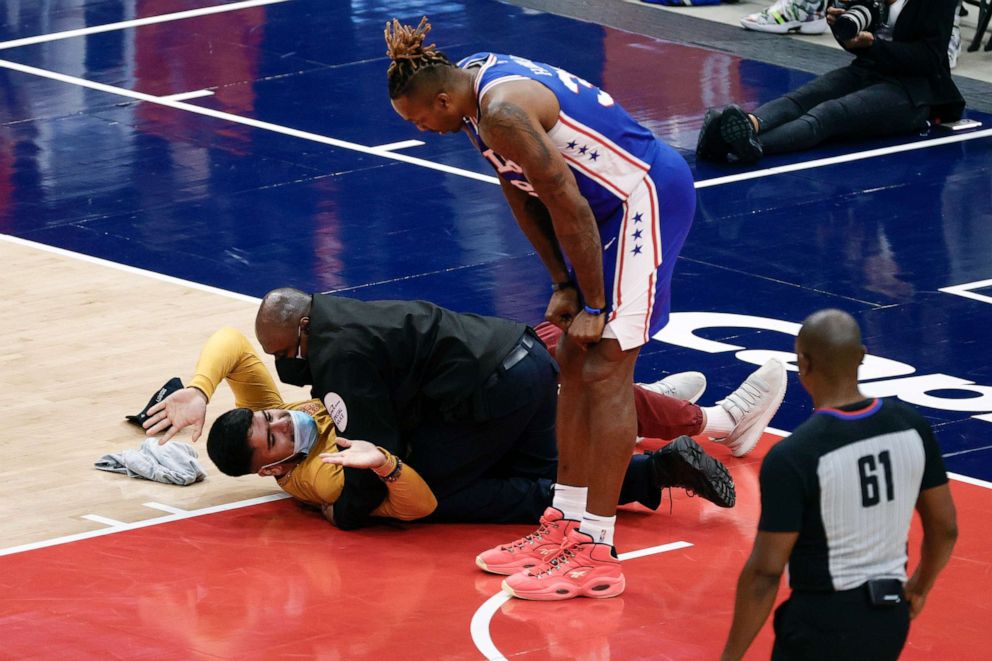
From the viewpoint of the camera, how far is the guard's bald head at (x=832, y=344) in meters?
4.78

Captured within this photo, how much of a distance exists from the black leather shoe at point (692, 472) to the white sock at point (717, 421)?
65 centimetres

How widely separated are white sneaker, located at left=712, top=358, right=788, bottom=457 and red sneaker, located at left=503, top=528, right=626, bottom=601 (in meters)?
1.45

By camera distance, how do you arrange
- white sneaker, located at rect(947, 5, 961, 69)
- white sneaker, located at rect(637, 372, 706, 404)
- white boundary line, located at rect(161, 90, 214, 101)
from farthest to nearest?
1. white sneaker, located at rect(947, 5, 961, 69)
2. white boundary line, located at rect(161, 90, 214, 101)
3. white sneaker, located at rect(637, 372, 706, 404)

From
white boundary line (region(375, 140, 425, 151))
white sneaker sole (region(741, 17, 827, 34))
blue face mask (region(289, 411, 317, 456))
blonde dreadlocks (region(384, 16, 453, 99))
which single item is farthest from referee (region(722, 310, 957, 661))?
white sneaker sole (region(741, 17, 827, 34))

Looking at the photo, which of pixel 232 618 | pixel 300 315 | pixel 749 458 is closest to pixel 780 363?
pixel 749 458

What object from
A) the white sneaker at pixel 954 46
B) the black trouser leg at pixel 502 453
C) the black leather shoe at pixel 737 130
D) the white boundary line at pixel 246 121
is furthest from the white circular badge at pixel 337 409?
the white sneaker at pixel 954 46

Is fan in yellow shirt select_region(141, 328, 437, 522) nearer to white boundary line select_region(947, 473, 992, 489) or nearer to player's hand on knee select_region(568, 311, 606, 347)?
player's hand on knee select_region(568, 311, 606, 347)

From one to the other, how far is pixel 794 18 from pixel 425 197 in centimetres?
537

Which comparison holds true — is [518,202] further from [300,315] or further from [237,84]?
[237,84]

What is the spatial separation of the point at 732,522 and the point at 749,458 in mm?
797

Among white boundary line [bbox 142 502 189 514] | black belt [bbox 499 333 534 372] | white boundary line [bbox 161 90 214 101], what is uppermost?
black belt [bbox 499 333 534 372]

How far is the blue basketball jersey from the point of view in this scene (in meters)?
6.50

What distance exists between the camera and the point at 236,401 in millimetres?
7910

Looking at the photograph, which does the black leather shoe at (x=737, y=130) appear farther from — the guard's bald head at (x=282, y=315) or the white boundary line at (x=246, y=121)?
the guard's bald head at (x=282, y=315)
